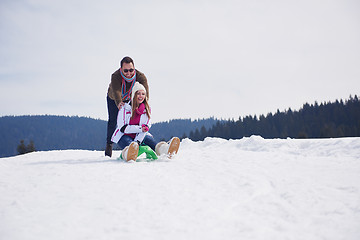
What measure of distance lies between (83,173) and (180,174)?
4.12ft

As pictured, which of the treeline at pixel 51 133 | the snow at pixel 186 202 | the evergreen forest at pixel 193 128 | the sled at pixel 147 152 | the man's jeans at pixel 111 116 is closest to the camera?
the snow at pixel 186 202

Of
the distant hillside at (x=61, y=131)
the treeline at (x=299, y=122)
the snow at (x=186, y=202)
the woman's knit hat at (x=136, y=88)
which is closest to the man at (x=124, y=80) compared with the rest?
the woman's knit hat at (x=136, y=88)

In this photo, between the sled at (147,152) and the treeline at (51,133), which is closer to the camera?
the sled at (147,152)

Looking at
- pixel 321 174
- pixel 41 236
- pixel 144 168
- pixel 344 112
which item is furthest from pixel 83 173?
pixel 344 112

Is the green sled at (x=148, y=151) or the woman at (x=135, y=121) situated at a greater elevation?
the woman at (x=135, y=121)

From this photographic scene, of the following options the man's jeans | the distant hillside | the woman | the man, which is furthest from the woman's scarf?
the distant hillside

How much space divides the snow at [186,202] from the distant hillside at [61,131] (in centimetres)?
12927

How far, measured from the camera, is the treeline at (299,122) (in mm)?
56031

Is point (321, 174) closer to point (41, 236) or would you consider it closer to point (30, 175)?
point (41, 236)

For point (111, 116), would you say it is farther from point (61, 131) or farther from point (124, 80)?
point (61, 131)

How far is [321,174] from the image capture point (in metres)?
2.71

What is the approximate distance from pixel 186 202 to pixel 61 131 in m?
186

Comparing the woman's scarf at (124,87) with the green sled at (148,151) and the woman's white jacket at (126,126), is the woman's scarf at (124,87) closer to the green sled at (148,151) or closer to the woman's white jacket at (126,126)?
the woman's white jacket at (126,126)

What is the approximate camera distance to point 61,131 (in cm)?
16750
